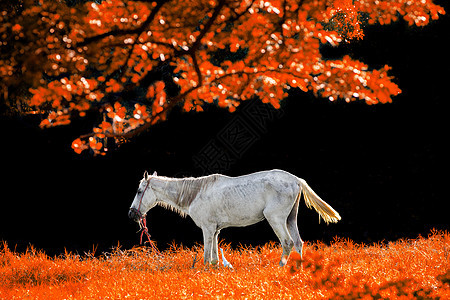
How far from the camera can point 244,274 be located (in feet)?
18.3

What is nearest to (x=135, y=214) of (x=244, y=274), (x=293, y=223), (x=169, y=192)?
(x=169, y=192)

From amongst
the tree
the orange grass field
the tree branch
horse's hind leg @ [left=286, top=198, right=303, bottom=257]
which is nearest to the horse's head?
the orange grass field

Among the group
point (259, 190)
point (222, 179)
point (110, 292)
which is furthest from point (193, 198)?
point (110, 292)

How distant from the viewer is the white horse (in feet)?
20.5

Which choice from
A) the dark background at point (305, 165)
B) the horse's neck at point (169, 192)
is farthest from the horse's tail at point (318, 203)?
the dark background at point (305, 165)

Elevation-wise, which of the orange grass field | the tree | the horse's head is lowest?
the orange grass field

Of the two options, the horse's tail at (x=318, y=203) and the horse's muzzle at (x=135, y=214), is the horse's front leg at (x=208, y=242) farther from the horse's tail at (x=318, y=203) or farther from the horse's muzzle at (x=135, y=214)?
the horse's tail at (x=318, y=203)

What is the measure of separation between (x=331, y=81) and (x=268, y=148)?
4.17m

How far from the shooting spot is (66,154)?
9727mm

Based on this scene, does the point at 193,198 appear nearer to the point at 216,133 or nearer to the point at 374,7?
the point at 216,133

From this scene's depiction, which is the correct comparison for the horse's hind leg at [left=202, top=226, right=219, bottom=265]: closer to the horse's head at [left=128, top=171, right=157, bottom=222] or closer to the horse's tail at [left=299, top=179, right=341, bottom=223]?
the horse's head at [left=128, top=171, right=157, bottom=222]

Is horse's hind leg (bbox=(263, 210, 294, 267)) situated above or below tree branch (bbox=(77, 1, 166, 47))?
below

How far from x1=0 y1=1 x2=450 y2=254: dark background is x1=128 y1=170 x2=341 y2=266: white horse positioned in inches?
79.8

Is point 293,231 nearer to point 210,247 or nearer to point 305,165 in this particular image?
point 210,247
